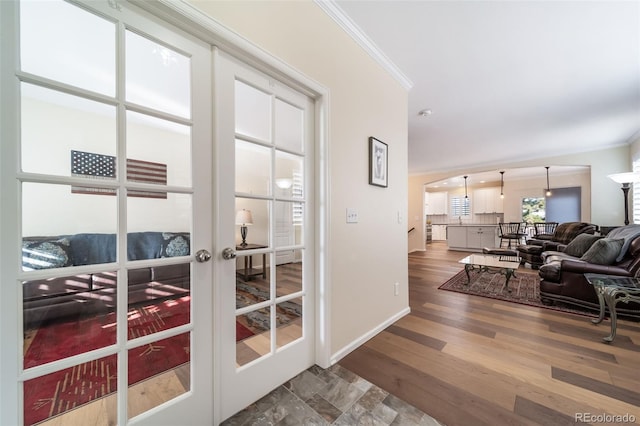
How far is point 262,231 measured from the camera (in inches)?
59.1

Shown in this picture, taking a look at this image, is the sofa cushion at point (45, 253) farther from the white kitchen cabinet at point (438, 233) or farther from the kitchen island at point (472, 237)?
the white kitchen cabinet at point (438, 233)

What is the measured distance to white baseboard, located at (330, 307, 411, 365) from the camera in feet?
5.94

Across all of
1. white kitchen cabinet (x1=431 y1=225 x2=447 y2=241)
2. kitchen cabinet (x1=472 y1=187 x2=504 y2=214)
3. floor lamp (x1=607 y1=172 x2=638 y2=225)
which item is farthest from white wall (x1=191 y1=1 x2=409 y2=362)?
white kitchen cabinet (x1=431 y1=225 x2=447 y2=241)

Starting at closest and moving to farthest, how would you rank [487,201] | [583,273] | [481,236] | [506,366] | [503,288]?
[506,366]
[583,273]
[503,288]
[481,236]
[487,201]

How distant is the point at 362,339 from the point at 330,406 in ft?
2.40

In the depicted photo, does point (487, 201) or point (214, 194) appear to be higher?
point (487, 201)

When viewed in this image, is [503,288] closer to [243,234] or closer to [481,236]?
[243,234]

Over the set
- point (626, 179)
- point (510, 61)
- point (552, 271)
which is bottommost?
point (552, 271)

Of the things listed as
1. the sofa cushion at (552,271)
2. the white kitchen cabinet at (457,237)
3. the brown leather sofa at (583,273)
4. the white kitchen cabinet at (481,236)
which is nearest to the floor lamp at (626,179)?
the brown leather sofa at (583,273)

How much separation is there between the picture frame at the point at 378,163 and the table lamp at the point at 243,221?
3.79ft

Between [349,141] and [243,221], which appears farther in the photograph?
[349,141]

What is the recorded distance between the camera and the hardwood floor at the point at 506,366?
135cm

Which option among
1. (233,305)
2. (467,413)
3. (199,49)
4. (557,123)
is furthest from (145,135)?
(557,123)

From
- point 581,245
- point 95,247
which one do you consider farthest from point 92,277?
point 581,245
